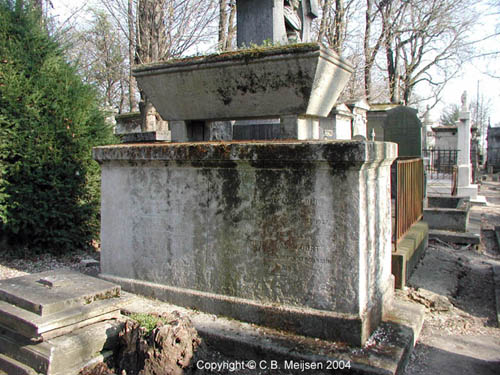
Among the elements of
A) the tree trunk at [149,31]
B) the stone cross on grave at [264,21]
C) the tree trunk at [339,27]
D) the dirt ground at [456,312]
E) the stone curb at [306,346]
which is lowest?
the dirt ground at [456,312]

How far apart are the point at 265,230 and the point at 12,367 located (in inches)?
81.9

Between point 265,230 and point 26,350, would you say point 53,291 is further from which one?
point 265,230

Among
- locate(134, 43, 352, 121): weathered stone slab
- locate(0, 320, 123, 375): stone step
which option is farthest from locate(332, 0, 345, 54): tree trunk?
locate(0, 320, 123, 375): stone step

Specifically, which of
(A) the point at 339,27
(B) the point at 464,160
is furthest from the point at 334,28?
(B) the point at 464,160

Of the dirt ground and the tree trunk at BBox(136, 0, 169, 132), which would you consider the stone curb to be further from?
the tree trunk at BBox(136, 0, 169, 132)

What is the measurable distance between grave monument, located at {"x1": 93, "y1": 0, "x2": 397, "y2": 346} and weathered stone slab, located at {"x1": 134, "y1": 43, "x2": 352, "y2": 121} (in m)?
0.01

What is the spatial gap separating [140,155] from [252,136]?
8.28ft

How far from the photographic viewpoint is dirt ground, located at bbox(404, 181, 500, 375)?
341 centimetres

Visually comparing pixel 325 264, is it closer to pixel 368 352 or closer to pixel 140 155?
pixel 368 352

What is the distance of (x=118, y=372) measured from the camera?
3061 mm

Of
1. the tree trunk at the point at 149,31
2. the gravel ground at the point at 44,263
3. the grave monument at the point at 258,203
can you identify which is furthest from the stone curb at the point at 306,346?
the tree trunk at the point at 149,31

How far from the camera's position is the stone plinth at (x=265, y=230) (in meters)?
3.03

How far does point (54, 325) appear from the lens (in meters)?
2.95

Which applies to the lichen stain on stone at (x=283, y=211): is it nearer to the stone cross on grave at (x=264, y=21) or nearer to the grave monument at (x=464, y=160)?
the stone cross on grave at (x=264, y=21)
